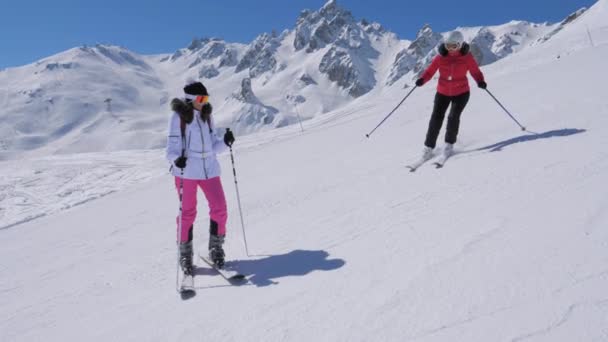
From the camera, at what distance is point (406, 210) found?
4.84 m

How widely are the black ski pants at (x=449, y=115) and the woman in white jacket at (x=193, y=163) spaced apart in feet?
12.6

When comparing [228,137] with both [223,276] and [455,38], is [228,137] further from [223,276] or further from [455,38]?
[455,38]

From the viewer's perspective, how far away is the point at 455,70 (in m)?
6.55

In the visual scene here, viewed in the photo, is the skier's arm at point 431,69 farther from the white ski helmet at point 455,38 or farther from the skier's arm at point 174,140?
the skier's arm at point 174,140

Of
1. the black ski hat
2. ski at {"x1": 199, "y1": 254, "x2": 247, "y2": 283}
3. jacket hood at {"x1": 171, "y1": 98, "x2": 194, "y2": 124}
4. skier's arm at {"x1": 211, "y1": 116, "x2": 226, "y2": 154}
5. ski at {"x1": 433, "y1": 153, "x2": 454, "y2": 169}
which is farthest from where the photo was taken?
ski at {"x1": 433, "y1": 153, "x2": 454, "y2": 169}

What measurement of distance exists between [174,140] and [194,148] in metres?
0.22

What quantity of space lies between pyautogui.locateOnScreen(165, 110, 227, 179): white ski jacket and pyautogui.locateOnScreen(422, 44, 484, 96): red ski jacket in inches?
156

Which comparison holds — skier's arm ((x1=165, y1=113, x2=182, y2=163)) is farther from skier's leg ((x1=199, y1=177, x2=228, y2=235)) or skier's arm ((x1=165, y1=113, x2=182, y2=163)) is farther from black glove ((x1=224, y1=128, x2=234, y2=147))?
black glove ((x1=224, y1=128, x2=234, y2=147))

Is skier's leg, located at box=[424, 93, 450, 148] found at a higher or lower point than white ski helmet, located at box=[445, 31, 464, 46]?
lower

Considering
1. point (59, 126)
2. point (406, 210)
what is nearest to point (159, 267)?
point (406, 210)

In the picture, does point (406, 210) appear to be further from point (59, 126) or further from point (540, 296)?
point (59, 126)

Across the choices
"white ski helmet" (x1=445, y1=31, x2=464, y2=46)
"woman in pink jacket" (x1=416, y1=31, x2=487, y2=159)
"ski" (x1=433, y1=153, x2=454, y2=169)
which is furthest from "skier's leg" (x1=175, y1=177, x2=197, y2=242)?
"white ski helmet" (x1=445, y1=31, x2=464, y2=46)

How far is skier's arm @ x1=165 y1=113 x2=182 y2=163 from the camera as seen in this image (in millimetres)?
4195

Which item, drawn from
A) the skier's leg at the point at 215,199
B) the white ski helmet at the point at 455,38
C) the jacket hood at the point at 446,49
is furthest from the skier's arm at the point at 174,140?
the white ski helmet at the point at 455,38
